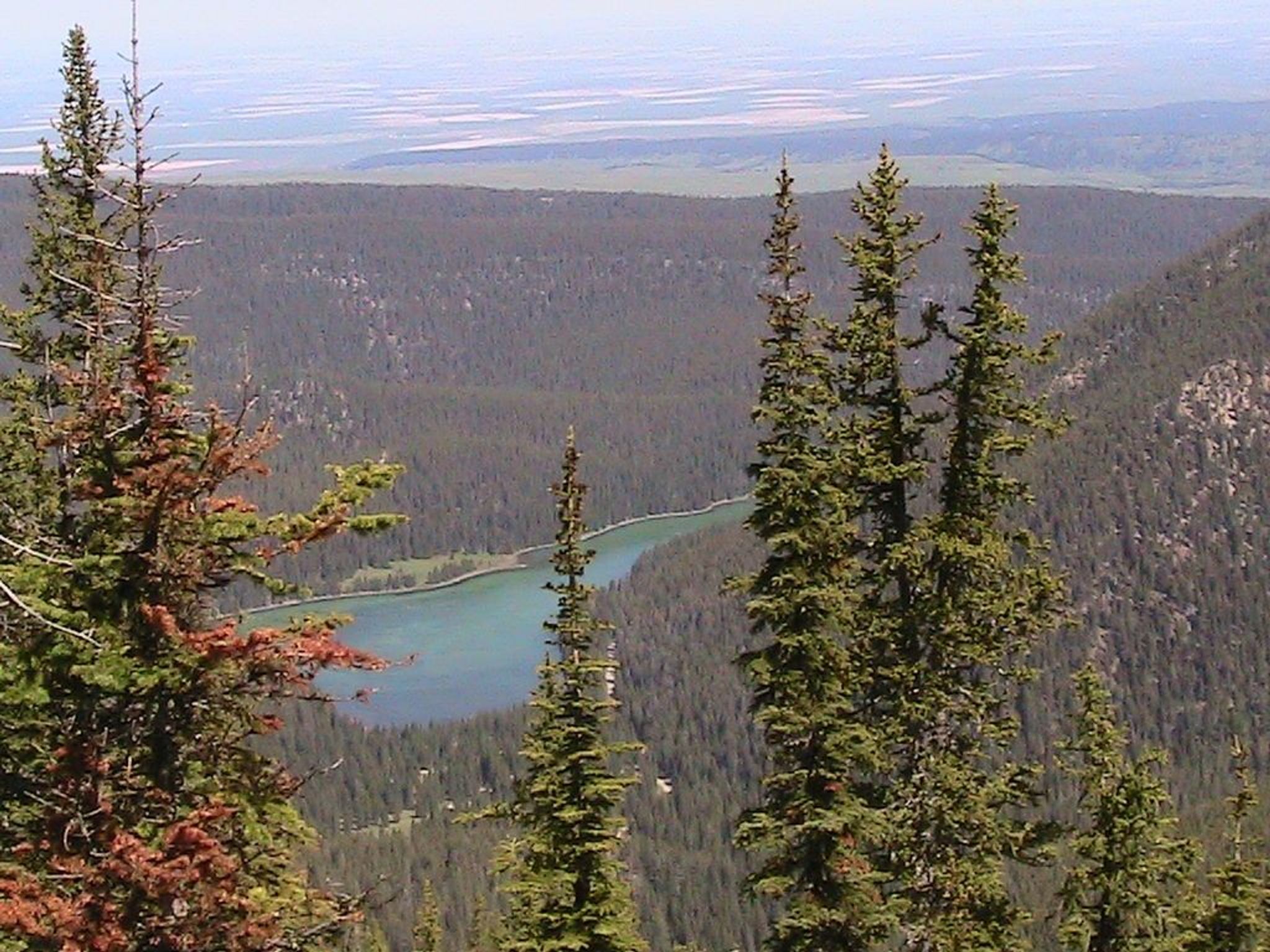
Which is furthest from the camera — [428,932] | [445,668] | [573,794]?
[445,668]

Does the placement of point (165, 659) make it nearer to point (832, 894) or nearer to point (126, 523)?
point (126, 523)

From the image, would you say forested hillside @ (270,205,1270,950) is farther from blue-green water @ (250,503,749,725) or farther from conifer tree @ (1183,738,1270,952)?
conifer tree @ (1183,738,1270,952)

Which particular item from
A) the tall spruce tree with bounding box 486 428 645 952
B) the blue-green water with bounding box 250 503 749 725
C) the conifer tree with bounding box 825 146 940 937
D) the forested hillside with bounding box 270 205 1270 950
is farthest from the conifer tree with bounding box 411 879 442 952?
the blue-green water with bounding box 250 503 749 725

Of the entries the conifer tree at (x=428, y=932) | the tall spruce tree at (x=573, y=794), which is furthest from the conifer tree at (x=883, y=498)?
→ the conifer tree at (x=428, y=932)

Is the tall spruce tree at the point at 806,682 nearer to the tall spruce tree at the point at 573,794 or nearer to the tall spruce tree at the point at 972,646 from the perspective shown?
Result: the tall spruce tree at the point at 972,646

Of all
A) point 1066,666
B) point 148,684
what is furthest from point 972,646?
point 1066,666

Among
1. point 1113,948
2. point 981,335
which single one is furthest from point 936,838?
point 981,335

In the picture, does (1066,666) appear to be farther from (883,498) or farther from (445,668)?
(883,498)
